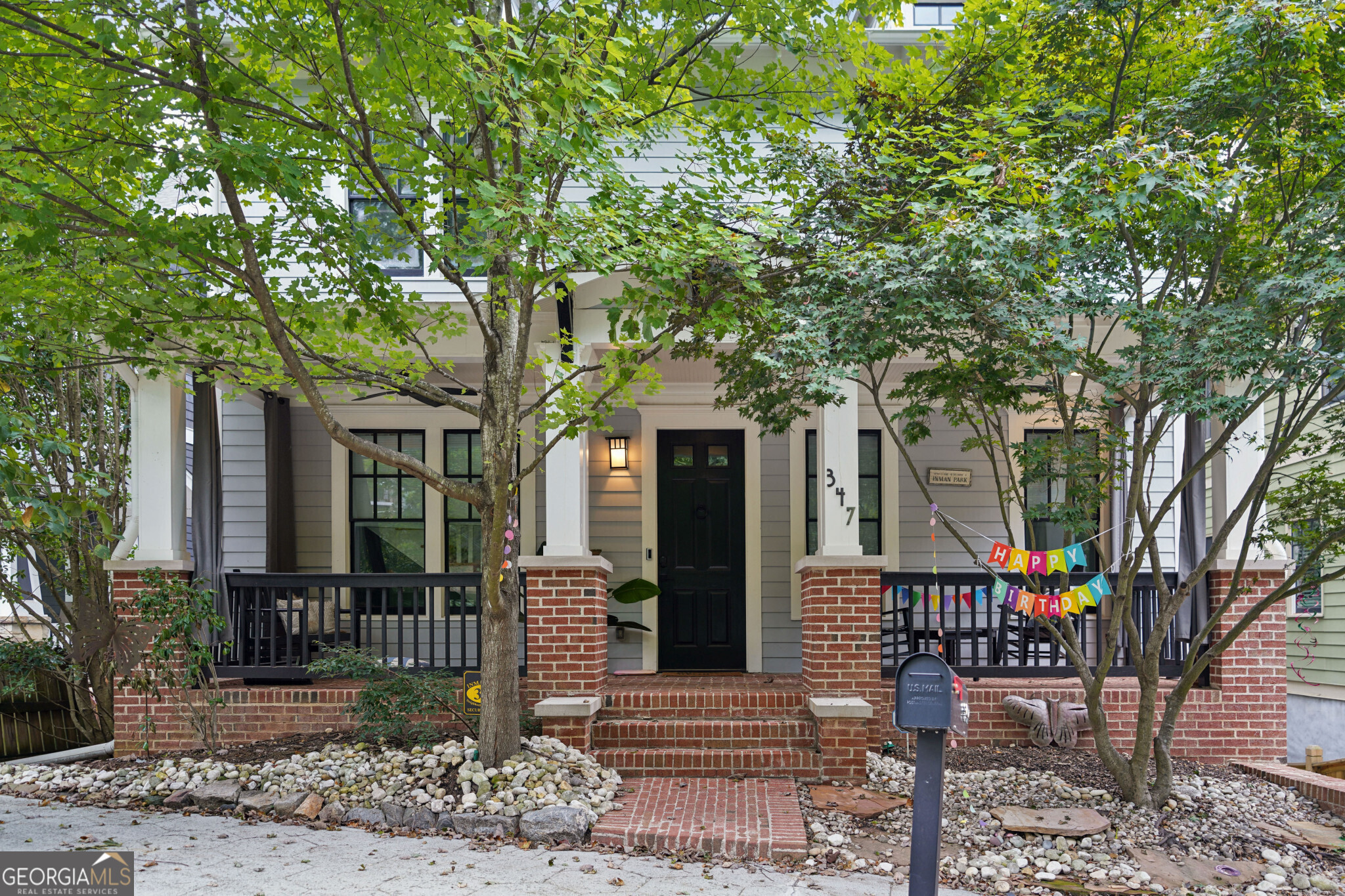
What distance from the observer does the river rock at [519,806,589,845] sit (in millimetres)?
4938

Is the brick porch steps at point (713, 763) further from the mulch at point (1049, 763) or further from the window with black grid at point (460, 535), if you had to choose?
the window with black grid at point (460, 535)

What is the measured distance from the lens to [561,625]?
6438 mm

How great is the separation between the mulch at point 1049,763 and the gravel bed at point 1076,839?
0.02m

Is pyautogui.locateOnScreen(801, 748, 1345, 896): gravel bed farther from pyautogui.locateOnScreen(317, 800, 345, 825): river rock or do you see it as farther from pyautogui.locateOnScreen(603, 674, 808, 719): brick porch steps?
pyautogui.locateOnScreen(317, 800, 345, 825): river rock

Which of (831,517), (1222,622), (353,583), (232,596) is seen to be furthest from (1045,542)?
(232,596)

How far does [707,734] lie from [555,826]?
1735mm

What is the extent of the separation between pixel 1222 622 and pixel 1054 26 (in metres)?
4.29

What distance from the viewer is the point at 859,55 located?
5793mm

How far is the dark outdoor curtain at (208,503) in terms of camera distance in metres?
6.89

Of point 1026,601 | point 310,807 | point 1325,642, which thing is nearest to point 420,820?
point 310,807

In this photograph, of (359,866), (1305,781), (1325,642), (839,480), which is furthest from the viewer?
(1325,642)

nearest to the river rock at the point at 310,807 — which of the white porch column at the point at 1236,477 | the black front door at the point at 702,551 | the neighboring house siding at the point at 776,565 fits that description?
the black front door at the point at 702,551

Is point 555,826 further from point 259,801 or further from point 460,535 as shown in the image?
point 460,535

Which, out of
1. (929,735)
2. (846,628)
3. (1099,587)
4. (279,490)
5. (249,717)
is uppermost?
(279,490)
